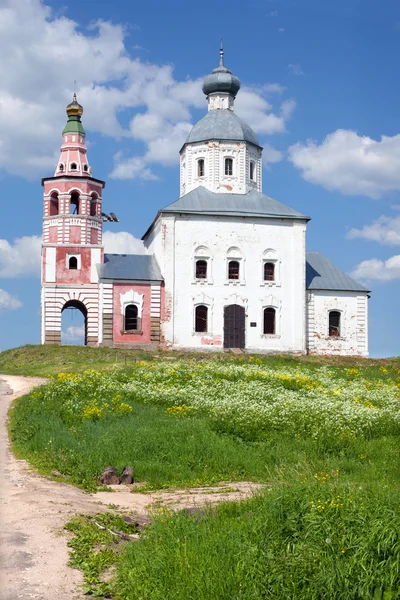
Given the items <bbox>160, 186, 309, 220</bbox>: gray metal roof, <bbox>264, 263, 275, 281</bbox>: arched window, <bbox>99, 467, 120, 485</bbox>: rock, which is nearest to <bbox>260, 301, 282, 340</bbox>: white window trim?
<bbox>264, 263, 275, 281</bbox>: arched window

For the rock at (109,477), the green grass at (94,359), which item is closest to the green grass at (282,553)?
the rock at (109,477)

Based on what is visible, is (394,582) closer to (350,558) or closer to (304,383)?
(350,558)

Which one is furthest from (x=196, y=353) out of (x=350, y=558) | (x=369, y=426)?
(x=350, y=558)

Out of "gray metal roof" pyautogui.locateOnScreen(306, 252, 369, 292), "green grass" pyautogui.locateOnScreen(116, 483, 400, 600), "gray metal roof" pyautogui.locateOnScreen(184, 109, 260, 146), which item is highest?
"gray metal roof" pyautogui.locateOnScreen(184, 109, 260, 146)

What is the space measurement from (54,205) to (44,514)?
33.1 meters

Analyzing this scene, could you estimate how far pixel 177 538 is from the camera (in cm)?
823

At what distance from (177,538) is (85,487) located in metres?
4.06

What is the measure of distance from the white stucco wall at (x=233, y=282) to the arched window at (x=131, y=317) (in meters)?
1.59

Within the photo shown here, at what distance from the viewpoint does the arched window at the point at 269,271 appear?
4016cm

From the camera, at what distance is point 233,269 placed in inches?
1570

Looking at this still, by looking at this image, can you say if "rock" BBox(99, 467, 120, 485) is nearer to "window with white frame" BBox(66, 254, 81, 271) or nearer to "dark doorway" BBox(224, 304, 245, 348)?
"dark doorway" BBox(224, 304, 245, 348)

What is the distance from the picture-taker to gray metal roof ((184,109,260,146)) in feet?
138

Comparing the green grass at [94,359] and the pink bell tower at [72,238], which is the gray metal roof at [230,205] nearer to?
the pink bell tower at [72,238]

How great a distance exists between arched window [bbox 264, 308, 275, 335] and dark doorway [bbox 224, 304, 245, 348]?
1.32 m
